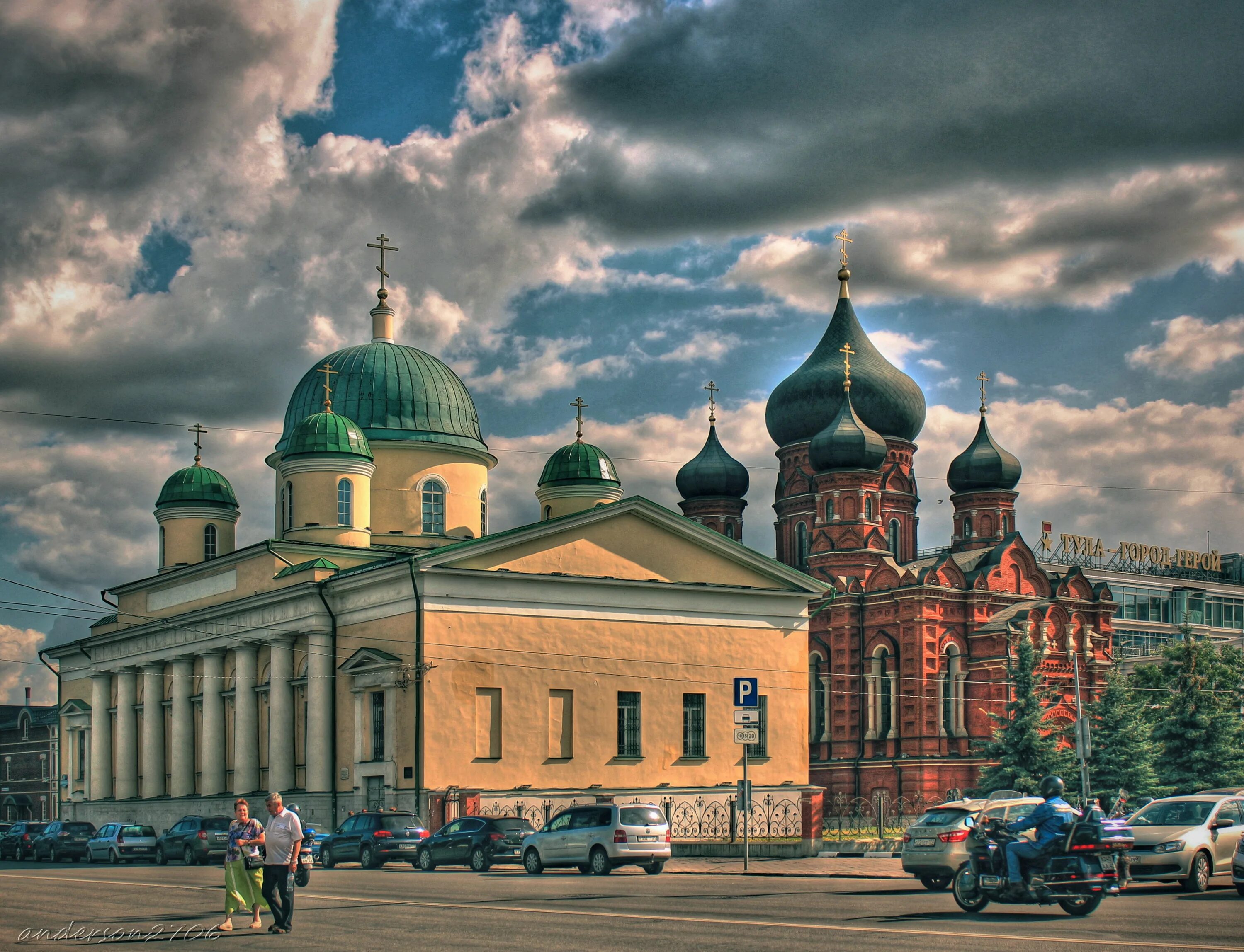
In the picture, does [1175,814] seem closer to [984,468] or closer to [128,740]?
[128,740]

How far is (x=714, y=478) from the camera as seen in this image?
272 feet

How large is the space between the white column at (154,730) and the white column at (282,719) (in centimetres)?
926

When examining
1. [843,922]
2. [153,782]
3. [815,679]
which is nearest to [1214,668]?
[815,679]

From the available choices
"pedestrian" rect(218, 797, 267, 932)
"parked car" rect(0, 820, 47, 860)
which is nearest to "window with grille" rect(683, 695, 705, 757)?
"parked car" rect(0, 820, 47, 860)

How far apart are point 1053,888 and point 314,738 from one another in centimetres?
3031

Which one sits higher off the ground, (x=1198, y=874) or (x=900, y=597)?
(x=900, y=597)

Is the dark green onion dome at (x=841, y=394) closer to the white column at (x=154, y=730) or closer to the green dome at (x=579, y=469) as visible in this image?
the green dome at (x=579, y=469)

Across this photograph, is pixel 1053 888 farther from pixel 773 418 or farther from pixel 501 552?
pixel 773 418

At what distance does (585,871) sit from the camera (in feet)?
96.7

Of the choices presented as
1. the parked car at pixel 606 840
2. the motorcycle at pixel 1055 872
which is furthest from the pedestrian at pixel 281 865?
the parked car at pixel 606 840

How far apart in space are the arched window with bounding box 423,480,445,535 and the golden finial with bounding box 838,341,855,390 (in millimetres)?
27272

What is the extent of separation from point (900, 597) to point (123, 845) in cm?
3636

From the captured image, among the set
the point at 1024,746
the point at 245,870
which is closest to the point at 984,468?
the point at 1024,746

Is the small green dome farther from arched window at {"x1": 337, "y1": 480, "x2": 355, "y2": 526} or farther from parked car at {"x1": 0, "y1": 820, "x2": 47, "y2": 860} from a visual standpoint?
parked car at {"x1": 0, "y1": 820, "x2": 47, "y2": 860}
